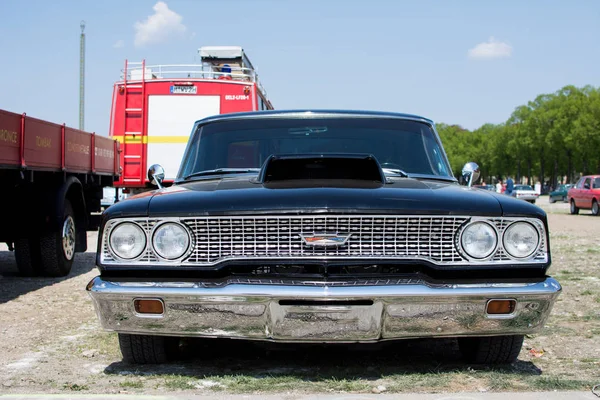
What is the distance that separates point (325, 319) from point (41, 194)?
6.29 metres

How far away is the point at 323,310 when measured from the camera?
12.1ft

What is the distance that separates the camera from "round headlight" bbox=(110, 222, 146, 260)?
Answer: 3.92m

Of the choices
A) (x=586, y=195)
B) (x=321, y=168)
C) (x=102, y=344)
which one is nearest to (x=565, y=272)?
(x=321, y=168)

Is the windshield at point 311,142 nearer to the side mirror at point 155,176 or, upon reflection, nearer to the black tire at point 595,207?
the side mirror at point 155,176

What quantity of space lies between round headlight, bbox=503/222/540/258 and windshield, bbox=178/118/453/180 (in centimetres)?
126

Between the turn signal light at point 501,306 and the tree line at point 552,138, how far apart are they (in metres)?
60.4

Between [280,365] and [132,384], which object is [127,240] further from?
[280,365]

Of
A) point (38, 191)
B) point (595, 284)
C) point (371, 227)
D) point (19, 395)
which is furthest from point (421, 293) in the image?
point (38, 191)

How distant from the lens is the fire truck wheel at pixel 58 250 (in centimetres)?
912

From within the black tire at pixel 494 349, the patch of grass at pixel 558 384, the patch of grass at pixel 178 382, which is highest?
the black tire at pixel 494 349

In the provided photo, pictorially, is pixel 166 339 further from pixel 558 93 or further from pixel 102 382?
pixel 558 93

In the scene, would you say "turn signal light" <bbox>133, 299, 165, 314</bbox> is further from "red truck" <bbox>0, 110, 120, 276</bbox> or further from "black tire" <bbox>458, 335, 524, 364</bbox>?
"red truck" <bbox>0, 110, 120, 276</bbox>

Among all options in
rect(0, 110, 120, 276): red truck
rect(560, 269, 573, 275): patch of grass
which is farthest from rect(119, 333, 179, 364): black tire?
rect(560, 269, 573, 275): patch of grass

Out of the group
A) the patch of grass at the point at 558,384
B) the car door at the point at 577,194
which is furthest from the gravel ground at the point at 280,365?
the car door at the point at 577,194
